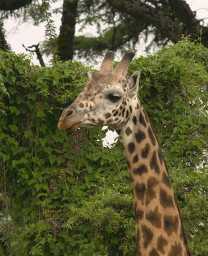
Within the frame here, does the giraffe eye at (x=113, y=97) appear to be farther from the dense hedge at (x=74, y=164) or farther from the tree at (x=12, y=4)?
the tree at (x=12, y=4)

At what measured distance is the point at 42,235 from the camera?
9039 millimetres

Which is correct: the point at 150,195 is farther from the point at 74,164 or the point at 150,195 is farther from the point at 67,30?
the point at 67,30

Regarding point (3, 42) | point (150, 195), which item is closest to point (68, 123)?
point (150, 195)

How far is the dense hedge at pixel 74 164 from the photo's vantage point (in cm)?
882

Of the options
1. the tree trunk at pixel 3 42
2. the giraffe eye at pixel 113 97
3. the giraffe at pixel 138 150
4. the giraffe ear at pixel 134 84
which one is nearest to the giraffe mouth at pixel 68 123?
the giraffe at pixel 138 150

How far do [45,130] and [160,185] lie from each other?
359 cm

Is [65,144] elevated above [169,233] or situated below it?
above

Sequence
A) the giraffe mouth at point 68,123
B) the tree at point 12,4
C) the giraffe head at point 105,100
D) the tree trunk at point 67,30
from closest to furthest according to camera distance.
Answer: the giraffe mouth at point 68,123
the giraffe head at point 105,100
the tree trunk at point 67,30
the tree at point 12,4

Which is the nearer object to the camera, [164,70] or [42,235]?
[42,235]

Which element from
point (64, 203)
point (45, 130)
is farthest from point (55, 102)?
point (64, 203)

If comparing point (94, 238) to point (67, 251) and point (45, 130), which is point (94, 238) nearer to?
point (67, 251)

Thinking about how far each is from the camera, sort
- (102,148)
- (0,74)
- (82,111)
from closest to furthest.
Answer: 1. (82,111)
2. (0,74)
3. (102,148)

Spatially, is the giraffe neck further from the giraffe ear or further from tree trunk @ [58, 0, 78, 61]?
tree trunk @ [58, 0, 78, 61]

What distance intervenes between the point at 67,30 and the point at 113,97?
867 centimetres
